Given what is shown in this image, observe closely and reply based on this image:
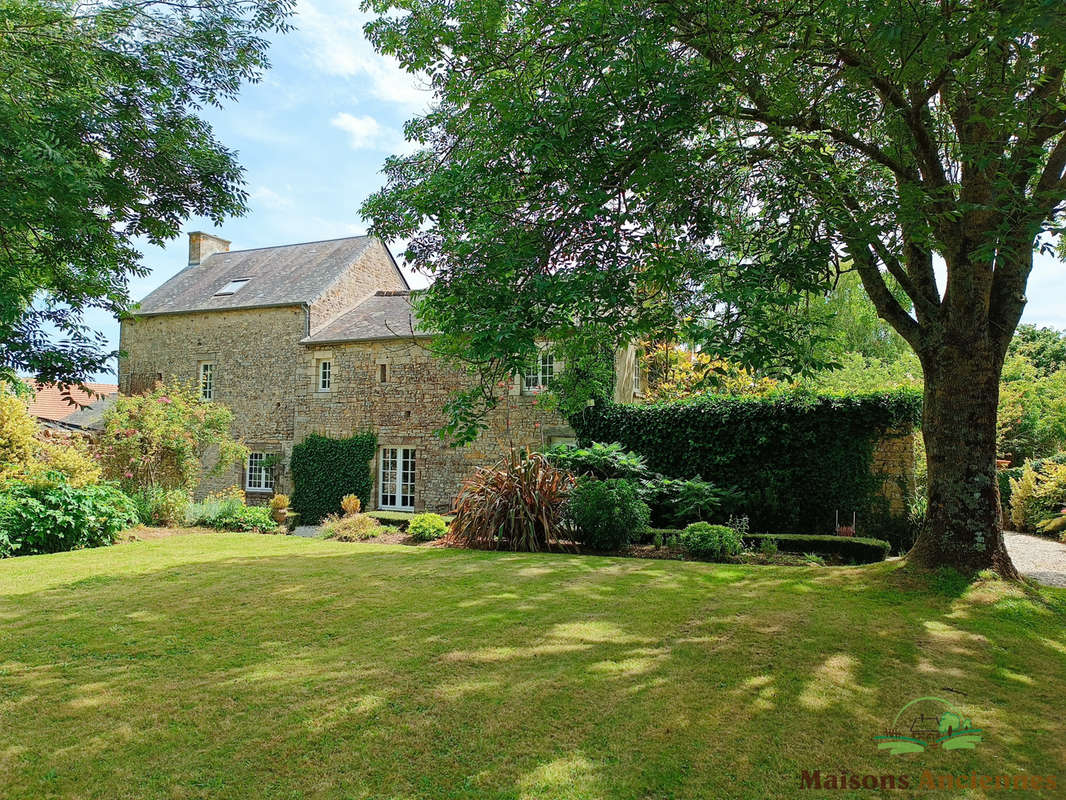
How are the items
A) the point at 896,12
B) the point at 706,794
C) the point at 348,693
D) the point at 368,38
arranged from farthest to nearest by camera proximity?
1. the point at 368,38
2. the point at 896,12
3. the point at 348,693
4. the point at 706,794

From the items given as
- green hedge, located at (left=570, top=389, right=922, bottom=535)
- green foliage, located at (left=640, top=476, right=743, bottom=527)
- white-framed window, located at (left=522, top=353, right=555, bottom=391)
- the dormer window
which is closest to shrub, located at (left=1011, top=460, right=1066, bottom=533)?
green hedge, located at (left=570, top=389, right=922, bottom=535)

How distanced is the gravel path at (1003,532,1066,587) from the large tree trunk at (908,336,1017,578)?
74.7 inches

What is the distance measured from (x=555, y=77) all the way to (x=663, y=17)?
1.08 metres

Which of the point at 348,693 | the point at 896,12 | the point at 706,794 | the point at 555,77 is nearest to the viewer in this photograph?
the point at 706,794

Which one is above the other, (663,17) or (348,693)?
(663,17)

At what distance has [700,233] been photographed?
646cm

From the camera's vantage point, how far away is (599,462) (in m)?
11.8

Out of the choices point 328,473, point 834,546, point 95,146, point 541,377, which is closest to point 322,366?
point 328,473

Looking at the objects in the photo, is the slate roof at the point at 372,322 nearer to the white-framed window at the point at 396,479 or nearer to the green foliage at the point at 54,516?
the white-framed window at the point at 396,479

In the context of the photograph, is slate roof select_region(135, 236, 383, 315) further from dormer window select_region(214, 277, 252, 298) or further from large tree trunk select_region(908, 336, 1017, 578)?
large tree trunk select_region(908, 336, 1017, 578)

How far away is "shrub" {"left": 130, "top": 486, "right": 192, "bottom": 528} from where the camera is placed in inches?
534

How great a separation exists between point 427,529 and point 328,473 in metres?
8.13

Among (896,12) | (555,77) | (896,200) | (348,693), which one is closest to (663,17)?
(555,77)

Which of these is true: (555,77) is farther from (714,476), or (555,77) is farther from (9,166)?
(714,476)
